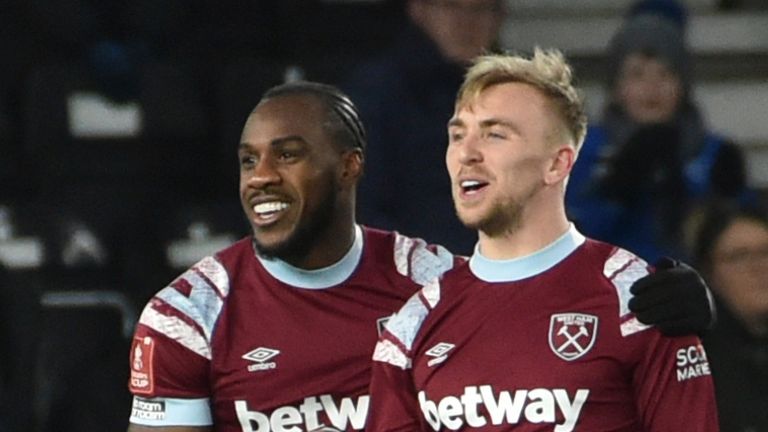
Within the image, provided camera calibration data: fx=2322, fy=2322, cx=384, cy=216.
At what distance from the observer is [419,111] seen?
5555 mm

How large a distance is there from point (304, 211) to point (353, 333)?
0.77 feet

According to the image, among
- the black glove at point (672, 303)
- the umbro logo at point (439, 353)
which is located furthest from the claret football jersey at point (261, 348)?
the black glove at point (672, 303)

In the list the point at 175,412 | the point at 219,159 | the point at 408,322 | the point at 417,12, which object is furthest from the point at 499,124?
the point at 219,159

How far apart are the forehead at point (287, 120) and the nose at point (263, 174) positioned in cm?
4

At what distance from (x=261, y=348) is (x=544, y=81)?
736mm

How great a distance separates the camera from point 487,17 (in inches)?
222

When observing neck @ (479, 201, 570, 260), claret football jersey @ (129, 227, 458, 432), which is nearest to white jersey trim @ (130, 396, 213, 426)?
claret football jersey @ (129, 227, 458, 432)

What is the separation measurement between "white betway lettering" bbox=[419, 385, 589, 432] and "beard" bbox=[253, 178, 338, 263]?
1.65ft

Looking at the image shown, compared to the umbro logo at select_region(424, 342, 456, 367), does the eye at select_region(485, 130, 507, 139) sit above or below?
above

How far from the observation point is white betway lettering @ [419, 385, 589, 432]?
11.9ft

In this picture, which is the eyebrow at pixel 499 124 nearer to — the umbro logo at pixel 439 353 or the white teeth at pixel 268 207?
the umbro logo at pixel 439 353

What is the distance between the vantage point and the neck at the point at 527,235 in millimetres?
3744

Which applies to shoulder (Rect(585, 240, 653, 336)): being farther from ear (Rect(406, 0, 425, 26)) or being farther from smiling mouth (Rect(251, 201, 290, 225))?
ear (Rect(406, 0, 425, 26))

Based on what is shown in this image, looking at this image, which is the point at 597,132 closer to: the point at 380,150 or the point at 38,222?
the point at 380,150
